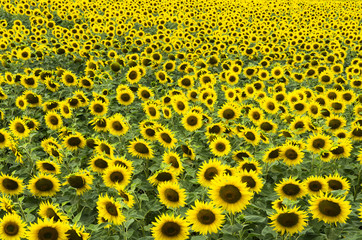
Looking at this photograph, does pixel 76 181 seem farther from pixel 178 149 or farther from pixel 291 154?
pixel 291 154

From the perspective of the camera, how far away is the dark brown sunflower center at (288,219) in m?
2.89

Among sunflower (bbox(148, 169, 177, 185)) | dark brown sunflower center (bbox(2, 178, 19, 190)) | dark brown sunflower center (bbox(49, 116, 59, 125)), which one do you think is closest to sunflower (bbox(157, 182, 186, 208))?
sunflower (bbox(148, 169, 177, 185))

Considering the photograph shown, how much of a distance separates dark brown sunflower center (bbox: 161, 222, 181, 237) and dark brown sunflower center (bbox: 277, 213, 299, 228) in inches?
40.8

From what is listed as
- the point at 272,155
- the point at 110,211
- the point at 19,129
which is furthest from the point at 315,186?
the point at 19,129

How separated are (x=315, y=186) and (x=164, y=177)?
182 cm

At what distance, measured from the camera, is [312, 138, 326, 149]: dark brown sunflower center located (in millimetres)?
4547

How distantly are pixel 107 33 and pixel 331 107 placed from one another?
978 cm

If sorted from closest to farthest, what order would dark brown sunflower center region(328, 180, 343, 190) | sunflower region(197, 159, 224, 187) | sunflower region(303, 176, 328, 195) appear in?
sunflower region(303, 176, 328, 195), dark brown sunflower center region(328, 180, 343, 190), sunflower region(197, 159, 224, 187)

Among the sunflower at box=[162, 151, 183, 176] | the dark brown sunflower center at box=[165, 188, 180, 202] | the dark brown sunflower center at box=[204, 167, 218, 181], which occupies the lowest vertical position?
the dark brown sunflower center at box=[165, 188, 180, 202]

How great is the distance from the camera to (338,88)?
788 centimetres

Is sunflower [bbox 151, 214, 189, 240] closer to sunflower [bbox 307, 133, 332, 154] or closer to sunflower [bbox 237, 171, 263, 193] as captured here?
sunflower [bbox 237, 171, 263, 193]

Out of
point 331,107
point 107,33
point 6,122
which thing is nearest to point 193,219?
point 331,107

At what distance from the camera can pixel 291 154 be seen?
13.9 ft

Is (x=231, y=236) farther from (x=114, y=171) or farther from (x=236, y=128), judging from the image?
(x=236, y=128)
